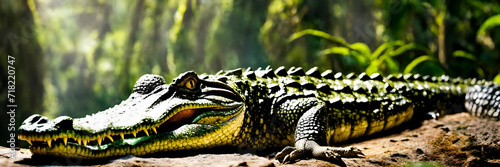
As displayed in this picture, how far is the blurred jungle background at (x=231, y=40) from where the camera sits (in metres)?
6.58

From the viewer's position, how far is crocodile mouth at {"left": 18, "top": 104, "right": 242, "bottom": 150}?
74.2 inches

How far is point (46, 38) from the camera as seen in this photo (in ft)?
44.3

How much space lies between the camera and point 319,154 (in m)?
2.34

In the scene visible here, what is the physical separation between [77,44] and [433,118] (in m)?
15.2

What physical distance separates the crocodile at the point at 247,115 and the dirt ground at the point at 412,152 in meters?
0.10

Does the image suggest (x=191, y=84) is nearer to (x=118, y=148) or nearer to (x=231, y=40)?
(x=118, y=148)

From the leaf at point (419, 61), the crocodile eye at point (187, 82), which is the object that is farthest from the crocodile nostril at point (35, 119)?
the leaf at point (419, 61)

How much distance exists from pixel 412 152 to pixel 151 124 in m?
1.80

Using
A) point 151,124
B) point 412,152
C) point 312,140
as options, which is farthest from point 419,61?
point 151,124

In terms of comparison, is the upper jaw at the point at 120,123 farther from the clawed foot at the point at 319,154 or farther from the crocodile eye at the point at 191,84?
the clawed foot at the point at 319,154

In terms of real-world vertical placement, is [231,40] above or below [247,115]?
above

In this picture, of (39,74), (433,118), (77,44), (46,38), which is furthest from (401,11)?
(77,44)

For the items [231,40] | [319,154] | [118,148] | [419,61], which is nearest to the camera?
[118,148]

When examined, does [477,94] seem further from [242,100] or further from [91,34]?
[91,34]
